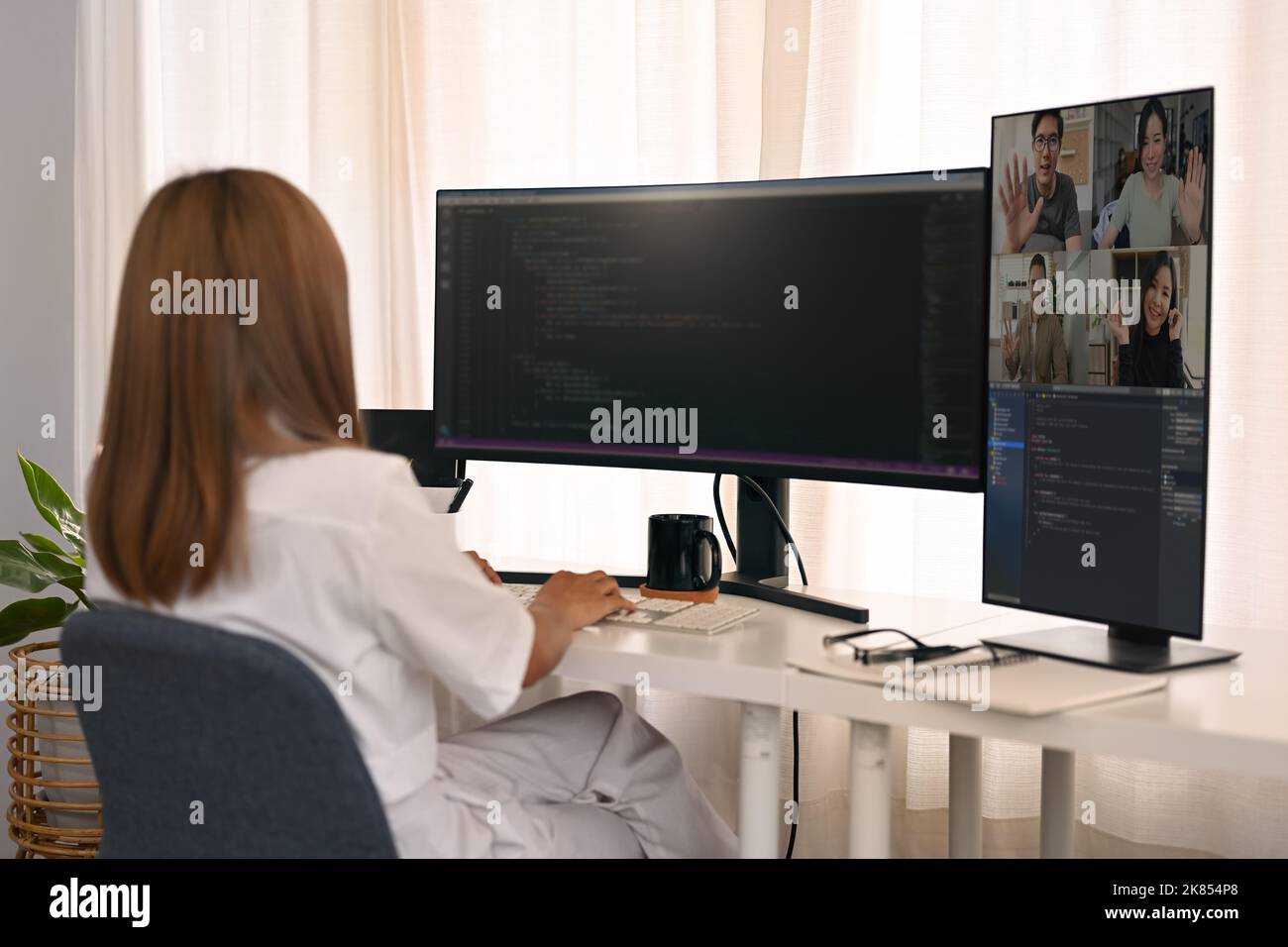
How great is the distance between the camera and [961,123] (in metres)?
2.09

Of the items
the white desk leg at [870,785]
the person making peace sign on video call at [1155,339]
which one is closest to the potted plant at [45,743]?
the white desk leg at [870,785]

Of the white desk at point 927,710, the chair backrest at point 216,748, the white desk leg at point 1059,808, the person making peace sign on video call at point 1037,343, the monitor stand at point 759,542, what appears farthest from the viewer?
the monitor stand at point 759,542

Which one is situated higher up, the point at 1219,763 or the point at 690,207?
the point at 690,207

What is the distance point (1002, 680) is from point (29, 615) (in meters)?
1.57

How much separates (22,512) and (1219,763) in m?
2.52

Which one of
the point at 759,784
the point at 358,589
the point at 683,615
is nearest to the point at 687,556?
the point at 683,615

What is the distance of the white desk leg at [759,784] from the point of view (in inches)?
54.2

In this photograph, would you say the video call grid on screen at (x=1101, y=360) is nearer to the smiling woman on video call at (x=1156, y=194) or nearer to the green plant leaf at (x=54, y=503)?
the smiling woman on video call at (x=1156, y=194)

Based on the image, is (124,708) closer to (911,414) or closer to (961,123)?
(911,414)

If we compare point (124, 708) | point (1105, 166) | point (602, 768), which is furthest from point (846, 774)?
point (124, 708)

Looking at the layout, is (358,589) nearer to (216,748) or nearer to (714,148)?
(216,748)

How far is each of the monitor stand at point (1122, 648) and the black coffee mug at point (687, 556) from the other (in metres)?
0.39

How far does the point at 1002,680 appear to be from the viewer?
127 cm

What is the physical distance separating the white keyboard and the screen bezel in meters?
0.19
